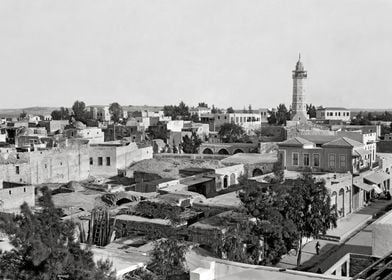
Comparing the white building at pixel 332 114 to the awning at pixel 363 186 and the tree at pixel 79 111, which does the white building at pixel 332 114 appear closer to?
the tree at pixel 79 111

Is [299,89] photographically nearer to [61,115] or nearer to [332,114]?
[332,114]

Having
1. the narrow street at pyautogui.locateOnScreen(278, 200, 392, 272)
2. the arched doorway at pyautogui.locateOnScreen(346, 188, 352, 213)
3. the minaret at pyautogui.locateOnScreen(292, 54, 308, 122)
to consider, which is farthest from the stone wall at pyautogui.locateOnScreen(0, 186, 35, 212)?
the minaret at pyautogui.locateOnScreen(292, 54, 308, 122)

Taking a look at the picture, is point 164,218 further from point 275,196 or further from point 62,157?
point 62,157

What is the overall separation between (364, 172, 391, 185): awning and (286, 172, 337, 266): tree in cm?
1320

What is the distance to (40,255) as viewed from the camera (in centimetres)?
920

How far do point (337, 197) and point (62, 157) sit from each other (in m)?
23.0

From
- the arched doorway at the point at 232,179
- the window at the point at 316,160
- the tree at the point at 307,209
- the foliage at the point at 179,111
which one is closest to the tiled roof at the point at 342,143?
the window at the point at 316,160

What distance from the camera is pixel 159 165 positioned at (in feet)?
158

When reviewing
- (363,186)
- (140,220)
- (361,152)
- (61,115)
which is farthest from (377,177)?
(61,115)

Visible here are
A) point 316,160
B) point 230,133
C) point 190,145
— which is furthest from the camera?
point 230,133

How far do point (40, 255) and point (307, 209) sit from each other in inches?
538

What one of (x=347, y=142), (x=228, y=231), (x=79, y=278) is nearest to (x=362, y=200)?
(x=347, y=142)

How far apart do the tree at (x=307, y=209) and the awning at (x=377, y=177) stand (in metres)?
13.2

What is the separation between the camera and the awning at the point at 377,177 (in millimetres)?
33963
